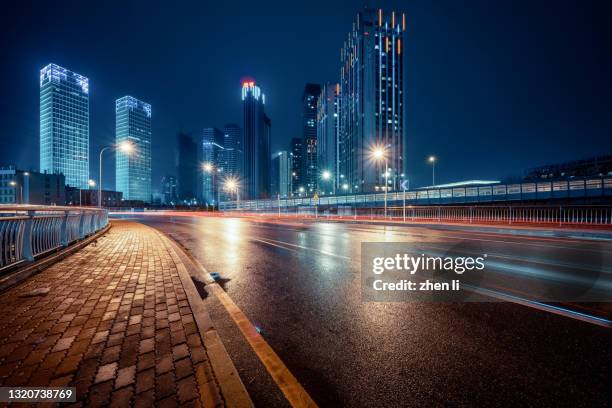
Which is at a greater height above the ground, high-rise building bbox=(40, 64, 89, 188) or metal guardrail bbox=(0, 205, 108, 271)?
high-rise building bbox=(40, 64, 89, 188)

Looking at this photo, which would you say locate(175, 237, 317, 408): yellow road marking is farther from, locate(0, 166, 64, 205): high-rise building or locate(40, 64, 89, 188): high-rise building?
locate(40, 64, 89, 188): high-rise building

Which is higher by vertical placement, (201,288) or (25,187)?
(25,187)

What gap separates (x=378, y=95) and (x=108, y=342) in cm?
13781

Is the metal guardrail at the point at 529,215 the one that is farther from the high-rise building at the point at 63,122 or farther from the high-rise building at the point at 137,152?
the high-rise building at the point at 63,122

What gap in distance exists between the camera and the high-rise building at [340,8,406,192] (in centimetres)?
12375

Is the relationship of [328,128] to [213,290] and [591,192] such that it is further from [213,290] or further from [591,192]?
[213,290]

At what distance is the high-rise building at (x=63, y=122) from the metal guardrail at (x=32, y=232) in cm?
16231

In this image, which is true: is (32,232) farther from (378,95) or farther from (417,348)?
(378,95)

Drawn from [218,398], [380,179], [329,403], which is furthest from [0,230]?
[380,179]

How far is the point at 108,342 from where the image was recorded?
2893 millimetres

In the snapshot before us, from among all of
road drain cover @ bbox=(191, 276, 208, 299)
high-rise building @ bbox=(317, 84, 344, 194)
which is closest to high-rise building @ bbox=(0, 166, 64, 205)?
road drain cover @ bbox=(191, 276, 208, 299)

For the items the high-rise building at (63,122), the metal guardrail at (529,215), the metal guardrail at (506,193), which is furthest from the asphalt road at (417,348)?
the high-rise building at (63,122)

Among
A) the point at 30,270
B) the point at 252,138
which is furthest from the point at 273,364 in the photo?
the point at 252,138

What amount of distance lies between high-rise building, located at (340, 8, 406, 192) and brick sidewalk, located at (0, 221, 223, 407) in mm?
124359
